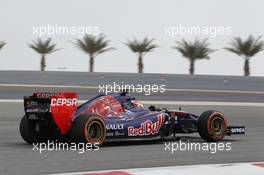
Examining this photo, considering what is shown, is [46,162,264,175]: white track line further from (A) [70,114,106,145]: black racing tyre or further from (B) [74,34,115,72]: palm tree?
(B) [74,34,115,72]: palm tree

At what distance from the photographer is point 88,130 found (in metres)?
11.0

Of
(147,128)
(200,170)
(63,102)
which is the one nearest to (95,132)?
(63,102)

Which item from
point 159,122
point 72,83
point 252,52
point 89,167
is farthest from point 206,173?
point 252,52

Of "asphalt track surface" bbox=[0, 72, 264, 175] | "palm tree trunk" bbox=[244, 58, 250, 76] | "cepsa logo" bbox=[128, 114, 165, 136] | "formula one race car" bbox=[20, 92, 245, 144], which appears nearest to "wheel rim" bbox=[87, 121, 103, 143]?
"formula one race car" bbox=[20, 92, 245, 144]

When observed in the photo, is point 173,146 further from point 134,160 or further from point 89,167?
point 89,167

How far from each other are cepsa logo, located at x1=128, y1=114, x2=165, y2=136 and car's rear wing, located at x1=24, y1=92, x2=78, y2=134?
1.27 metres

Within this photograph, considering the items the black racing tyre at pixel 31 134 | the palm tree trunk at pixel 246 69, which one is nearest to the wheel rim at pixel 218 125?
the black racing tyre at pixel 31 134

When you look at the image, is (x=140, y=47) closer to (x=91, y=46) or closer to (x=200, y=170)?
(x=91, y=46)

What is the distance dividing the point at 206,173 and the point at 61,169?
1984 millimetres

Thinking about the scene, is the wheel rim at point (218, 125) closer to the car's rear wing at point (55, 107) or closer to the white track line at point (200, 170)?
the car's rear wing at point (55, 107)

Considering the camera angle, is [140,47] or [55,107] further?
[140,47]

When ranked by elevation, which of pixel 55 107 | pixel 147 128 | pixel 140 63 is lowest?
pixel 147 128

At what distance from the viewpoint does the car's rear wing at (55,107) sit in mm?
10992

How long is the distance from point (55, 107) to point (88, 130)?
0.71m
